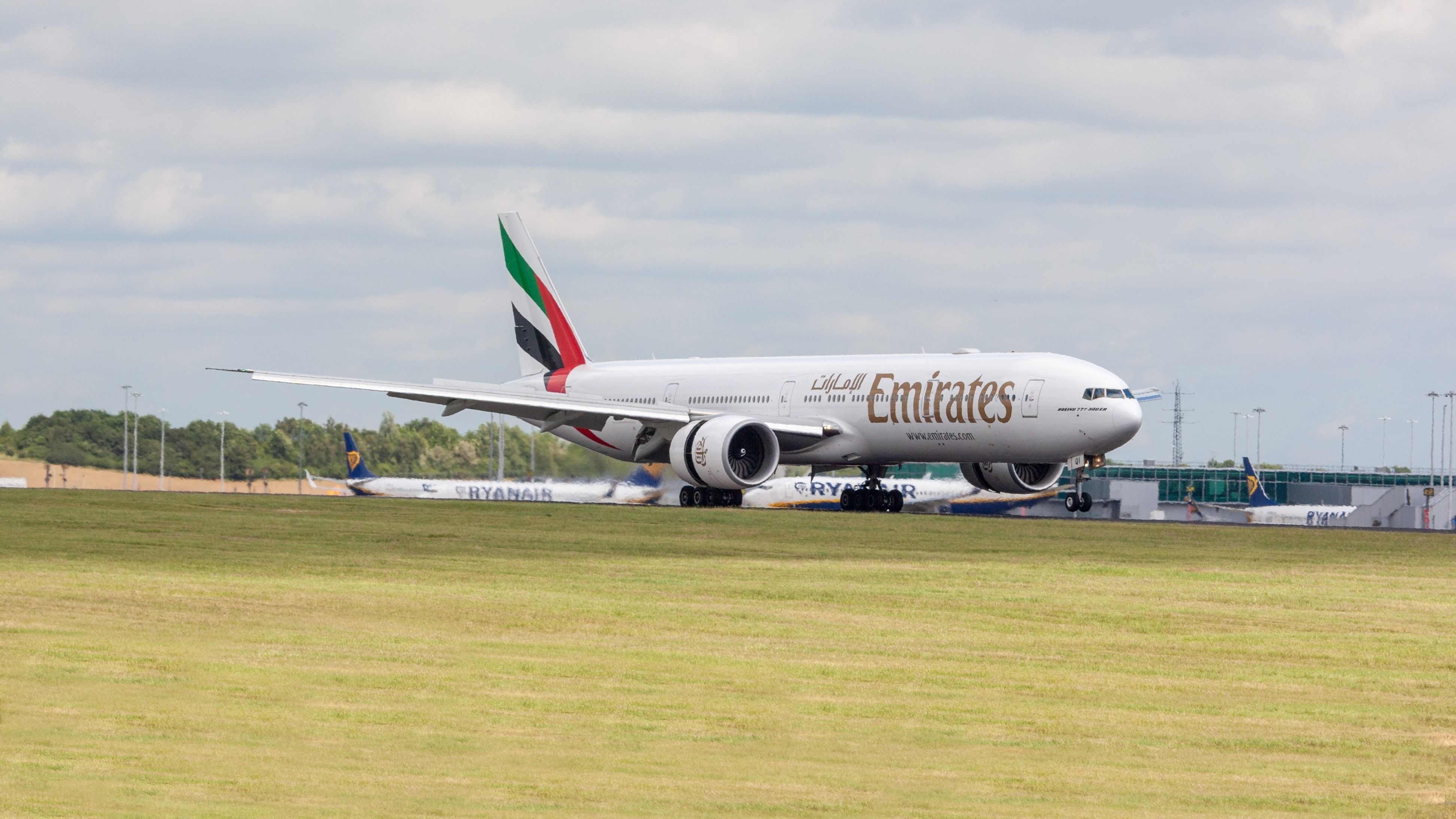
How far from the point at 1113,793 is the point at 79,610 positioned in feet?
41.7

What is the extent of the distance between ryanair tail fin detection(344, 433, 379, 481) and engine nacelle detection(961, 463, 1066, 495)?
1550 inches

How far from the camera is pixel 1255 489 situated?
11031cm

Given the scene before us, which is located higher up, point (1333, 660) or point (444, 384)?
point (444, 384)

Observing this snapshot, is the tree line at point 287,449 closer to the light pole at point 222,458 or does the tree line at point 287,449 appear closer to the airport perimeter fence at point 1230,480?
the light pole at point 222,458

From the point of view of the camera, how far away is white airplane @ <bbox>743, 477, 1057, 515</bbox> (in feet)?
216

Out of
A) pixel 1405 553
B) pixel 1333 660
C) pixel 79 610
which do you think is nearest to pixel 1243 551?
pixel 1405 553

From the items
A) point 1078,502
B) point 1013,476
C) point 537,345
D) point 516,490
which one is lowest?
point 516,490

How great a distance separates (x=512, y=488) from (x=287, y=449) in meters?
25.9

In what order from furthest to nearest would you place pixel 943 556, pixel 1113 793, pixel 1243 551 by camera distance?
pixel 1243 551 < pixel 943 556 < pixel 1113 793

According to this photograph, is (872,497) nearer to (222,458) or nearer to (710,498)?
(710,498)

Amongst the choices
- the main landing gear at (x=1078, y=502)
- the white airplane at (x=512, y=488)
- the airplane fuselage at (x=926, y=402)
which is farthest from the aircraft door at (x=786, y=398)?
the main landing gear at (x=1078, y=502)

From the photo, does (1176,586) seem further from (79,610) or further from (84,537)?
(84,537)

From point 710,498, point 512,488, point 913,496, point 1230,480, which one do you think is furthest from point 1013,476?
point 1230,480

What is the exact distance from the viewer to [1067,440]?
144 feet
